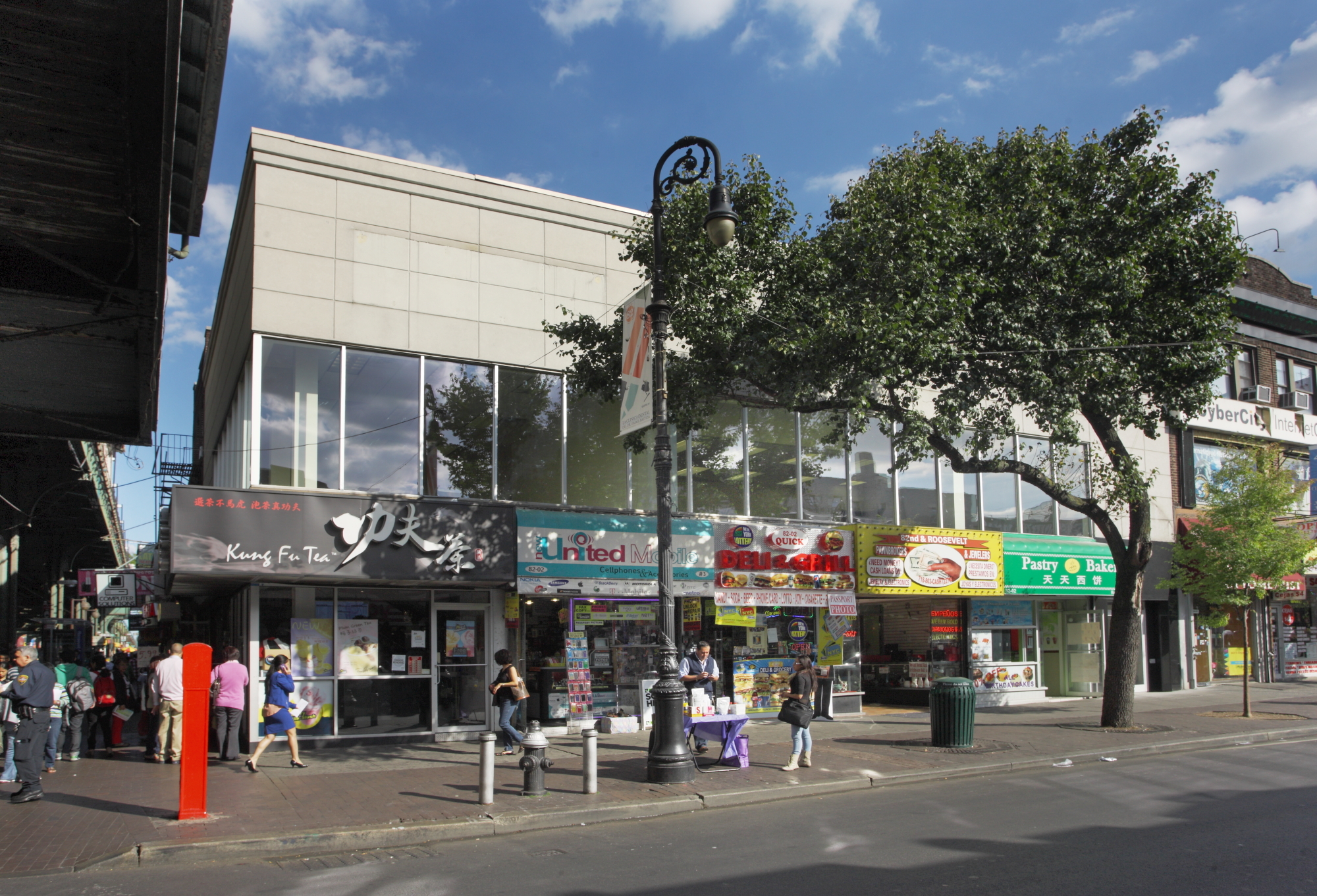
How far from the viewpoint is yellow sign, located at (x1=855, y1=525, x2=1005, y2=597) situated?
1986 centimetres

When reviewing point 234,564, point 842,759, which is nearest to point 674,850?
point 842,759

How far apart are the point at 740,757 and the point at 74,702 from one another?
388 inches

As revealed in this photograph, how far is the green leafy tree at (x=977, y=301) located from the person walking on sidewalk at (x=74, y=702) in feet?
29.8

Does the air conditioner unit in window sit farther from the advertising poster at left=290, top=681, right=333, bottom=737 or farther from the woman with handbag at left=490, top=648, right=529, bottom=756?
the advertising poster at left=290, top=681, right=333, bottom=737

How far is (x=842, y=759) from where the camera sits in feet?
45.0

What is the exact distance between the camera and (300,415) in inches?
597

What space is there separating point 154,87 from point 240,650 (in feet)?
38.7

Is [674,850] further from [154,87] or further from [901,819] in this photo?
[154,87]

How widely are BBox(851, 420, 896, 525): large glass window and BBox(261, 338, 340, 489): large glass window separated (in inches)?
433

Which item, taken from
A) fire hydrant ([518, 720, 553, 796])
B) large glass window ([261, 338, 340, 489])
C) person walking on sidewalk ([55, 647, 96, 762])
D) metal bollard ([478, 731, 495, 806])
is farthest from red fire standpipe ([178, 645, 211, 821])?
person walking on sidewalk ([55, 647, 96, 762])

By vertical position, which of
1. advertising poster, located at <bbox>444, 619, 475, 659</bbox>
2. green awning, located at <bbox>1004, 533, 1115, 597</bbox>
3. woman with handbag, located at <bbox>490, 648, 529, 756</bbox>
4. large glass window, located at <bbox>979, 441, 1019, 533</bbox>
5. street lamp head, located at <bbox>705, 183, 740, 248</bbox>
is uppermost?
street lamp head, located at <bbox>705, 183, 740, 248</bbox>

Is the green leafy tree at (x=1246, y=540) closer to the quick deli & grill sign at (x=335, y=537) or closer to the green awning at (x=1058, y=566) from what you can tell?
the green awning at (x=1058, y=566)

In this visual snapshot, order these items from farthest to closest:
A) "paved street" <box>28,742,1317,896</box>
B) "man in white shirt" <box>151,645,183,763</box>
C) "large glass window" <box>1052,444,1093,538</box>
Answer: "large glass window" <box>1052,444,1093,538</box>, "man in white shirt" <box>151,645,183,763</box>, "paved street" <box>28,742,1317,896</box>

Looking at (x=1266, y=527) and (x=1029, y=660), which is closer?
(x=1266, y=527)
